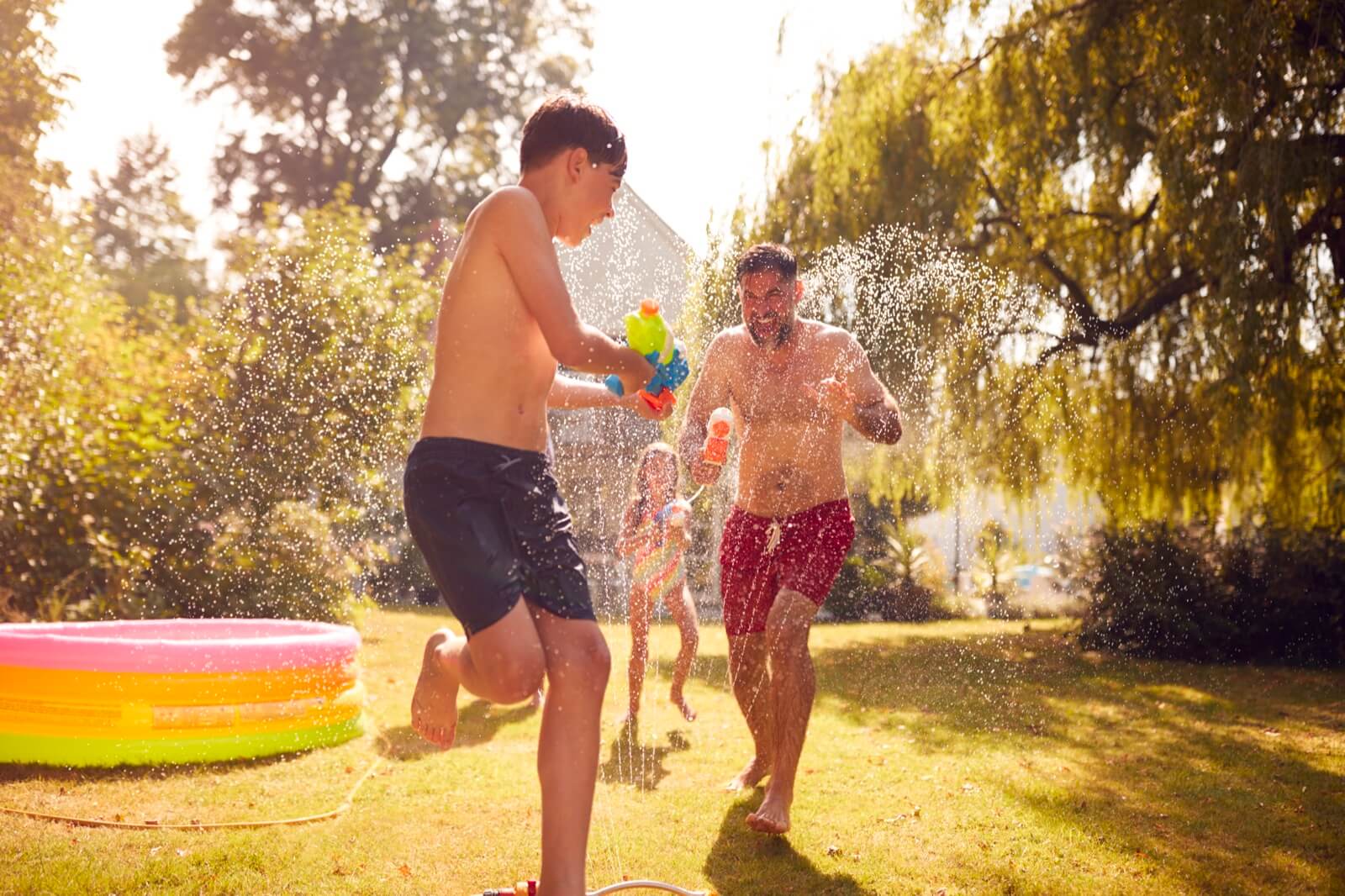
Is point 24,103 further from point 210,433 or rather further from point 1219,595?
point 1219,595

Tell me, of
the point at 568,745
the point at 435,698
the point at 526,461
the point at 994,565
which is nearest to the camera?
the point at 568,745

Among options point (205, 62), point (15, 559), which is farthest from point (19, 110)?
point (205, 62)

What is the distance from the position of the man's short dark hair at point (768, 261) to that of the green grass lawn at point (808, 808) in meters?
2.10

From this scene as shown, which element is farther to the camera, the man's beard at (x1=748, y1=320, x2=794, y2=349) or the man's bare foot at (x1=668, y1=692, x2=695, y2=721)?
the man's bare foot at (x1=668, y1=692, x2=695, y2=721)

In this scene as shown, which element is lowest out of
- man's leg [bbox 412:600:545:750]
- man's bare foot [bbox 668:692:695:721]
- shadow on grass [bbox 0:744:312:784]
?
shadow on grass [bbox 0:744:312:784]

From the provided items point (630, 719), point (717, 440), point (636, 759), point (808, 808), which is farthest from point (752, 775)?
point (717, 440)

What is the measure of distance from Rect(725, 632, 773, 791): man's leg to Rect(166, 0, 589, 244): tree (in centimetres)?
2035

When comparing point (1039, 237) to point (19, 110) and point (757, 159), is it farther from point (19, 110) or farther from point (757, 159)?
point (19, 110)

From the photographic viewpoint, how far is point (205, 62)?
24.5m

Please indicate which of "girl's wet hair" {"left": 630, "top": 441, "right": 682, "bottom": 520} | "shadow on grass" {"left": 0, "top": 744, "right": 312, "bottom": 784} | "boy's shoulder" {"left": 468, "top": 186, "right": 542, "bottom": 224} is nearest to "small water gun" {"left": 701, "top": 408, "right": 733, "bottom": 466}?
"boy's shoulder" {"left": 468, "top": 186, "right": 542, "bottom": 224}

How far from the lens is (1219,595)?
10.3 metres

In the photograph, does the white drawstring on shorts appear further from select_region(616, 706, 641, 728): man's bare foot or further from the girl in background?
select_region(616, 706, 641, 728): man's bare foot

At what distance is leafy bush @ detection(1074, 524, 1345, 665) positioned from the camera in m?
9.95

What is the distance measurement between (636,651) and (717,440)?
2.51 meters
